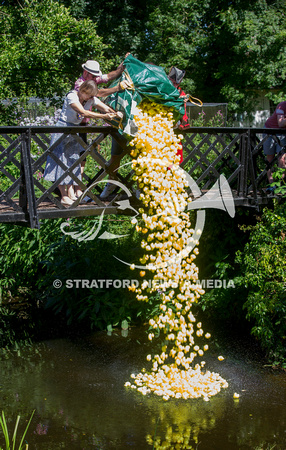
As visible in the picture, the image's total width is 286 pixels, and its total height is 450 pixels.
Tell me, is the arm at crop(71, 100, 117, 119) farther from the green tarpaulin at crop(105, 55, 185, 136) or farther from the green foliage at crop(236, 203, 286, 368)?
the green foliage at crop(236, 203, 286, 368)

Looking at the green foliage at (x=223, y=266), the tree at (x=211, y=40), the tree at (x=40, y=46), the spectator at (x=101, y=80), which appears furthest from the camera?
the tree at (x=211, y=40)

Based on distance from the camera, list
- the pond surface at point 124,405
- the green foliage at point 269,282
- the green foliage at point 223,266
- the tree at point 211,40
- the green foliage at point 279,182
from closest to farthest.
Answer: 1. the pond surface at point 124,405
2. the green foliage at point 269,282
3. the green foliage at point 279,182
4. the green foliage at point 223,266
5. the tree at point 211,40

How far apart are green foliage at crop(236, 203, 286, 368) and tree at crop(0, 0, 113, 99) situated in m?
7.56

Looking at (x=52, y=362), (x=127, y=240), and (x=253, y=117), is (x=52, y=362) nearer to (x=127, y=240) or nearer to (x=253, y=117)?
(x=127, y=240)

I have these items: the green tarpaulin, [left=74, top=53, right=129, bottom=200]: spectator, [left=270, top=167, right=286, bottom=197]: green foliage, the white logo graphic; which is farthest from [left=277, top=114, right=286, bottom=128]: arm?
[left=74, top=53, right=129, bottom=200]: spectator

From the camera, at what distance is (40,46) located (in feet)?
41.8

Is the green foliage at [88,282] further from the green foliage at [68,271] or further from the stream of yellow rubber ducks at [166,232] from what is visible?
the stream of yellow rubber ducks at [166,232]

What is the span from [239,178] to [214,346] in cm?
243

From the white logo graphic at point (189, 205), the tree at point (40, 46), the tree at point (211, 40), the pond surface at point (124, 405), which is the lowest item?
the pond surface at point (124, 405)

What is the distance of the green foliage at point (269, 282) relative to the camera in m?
7.17

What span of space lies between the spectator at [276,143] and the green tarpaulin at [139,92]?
6.81 ft

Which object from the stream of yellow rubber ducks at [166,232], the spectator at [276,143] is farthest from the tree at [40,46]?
the stream of yellow rubber ducks at [166,232]

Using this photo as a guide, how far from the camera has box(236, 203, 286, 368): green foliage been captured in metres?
7.17

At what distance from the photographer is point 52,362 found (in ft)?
24.4
